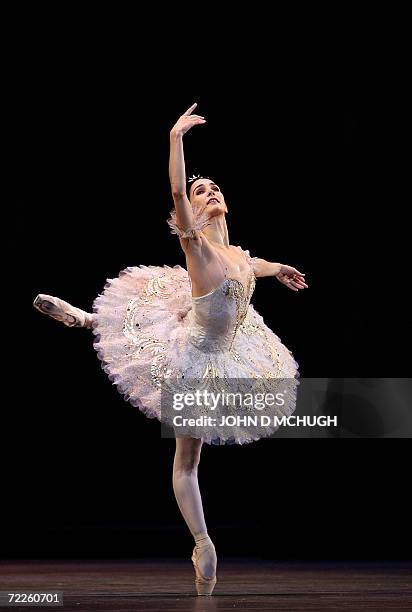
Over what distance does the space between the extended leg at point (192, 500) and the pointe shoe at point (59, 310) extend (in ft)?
1.57

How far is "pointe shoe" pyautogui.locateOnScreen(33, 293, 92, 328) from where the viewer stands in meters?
2.80

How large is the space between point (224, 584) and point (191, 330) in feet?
2.61

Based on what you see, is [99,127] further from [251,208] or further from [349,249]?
[349,249]

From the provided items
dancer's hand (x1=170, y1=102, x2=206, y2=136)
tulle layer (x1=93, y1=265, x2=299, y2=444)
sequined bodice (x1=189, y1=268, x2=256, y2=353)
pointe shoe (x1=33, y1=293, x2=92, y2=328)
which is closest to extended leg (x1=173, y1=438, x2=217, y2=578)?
tulle layer (x1=93, y1=265, x2=299, y2=444)

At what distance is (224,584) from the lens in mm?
2953

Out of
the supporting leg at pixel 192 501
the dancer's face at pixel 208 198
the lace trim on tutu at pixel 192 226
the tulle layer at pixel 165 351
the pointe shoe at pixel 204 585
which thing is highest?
the dancer's face at pixel 208 198

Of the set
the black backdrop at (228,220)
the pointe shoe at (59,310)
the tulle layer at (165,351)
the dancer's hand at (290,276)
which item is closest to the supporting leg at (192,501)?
the tulle layer at (165,351)

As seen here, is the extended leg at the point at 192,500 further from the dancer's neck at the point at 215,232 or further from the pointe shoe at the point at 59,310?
the dancer's neck at the point at 215,232

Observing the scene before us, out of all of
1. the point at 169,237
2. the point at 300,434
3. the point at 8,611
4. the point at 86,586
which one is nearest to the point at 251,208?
the point at 169,237

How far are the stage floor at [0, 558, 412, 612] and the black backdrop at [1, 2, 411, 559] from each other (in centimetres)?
45

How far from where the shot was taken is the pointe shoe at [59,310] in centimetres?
280

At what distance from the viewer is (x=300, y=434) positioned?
412 centimetres

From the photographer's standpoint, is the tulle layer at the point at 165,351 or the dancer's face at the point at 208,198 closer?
the tulle layer at the point at 165,351

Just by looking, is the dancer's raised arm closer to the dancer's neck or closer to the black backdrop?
the dancer's neck
